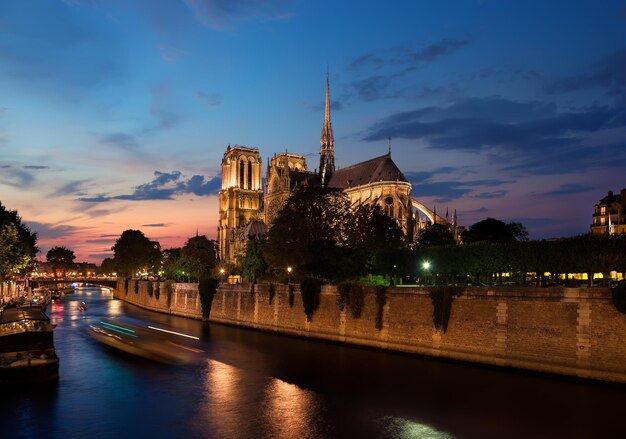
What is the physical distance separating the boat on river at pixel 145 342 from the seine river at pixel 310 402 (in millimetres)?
2320

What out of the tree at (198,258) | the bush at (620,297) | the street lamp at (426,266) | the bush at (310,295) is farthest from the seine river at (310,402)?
the tree at (198,258)

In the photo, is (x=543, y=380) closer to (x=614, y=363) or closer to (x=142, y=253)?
(x=614, y=363)

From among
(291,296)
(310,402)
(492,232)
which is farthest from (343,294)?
(492,232)

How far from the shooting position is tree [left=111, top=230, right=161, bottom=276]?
130 metres

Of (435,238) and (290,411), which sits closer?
(290,411)

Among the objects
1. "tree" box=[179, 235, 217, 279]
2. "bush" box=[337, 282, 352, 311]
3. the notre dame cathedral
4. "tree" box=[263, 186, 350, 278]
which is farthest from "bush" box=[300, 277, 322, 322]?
"tree" box=[179, 235, 217, 279]

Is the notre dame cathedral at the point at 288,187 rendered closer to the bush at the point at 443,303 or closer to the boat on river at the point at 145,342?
the boat on river at the point at 145,342

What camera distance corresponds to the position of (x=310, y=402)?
77.0ft

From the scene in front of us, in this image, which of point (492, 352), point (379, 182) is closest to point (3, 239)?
point (492, 352)

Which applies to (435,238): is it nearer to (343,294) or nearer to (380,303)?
(343,294)

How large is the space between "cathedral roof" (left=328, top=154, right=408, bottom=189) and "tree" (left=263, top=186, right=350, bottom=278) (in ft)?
146

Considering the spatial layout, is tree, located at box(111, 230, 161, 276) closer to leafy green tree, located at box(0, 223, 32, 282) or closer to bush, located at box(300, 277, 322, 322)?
leafy green tree, located at box(0, 223, 32, 282)

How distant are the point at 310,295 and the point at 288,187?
80.0m

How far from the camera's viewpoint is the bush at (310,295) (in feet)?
139
